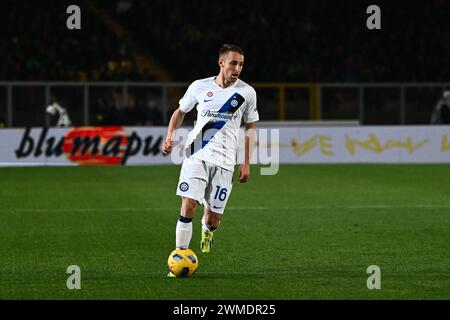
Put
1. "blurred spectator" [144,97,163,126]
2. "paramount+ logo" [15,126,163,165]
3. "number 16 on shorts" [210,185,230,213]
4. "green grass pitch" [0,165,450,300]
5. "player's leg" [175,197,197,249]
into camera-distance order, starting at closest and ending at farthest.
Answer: "green grass pitch" [0,165,450,300]
"player's leg" [175,197,197,249]
"number 16 on shorts" [210,185,230,213]
"paramount+ logo" [15,126,163,165]
"blurred spectator" [144,97,163,126]

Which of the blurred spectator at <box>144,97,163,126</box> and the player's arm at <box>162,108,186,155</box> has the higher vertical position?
the blurred spectator at <box>144,97,163,126</box>

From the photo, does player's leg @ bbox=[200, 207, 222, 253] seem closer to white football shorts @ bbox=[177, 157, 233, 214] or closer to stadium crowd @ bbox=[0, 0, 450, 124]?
white football shorts @ bbox=[177, 157, 233, 214]

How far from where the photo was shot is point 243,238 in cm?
1193

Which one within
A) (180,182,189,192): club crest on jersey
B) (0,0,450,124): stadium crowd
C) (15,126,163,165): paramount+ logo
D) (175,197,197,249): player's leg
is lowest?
(175,197,197,249): player's leg

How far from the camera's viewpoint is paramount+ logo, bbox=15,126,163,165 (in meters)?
24.3

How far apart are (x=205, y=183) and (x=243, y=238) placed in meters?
2.89

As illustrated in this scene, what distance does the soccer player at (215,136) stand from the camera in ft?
29.8

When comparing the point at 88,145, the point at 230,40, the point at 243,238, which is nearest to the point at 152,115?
the point at 88,145

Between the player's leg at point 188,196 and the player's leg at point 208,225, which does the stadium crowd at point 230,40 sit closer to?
the player's leg at point 208,225

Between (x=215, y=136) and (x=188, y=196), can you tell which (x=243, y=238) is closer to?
(x=215, y=136)

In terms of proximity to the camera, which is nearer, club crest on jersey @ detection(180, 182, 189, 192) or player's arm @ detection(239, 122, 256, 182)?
club crest on jersey @ detection(180, 182, 189, 192)

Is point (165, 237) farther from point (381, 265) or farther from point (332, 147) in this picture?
point (332, 147)

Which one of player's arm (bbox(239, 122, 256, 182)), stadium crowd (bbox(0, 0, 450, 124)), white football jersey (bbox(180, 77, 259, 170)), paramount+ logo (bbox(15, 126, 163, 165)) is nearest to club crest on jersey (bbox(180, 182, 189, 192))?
white football jersey (bbox(180, 77, 259, 170))
